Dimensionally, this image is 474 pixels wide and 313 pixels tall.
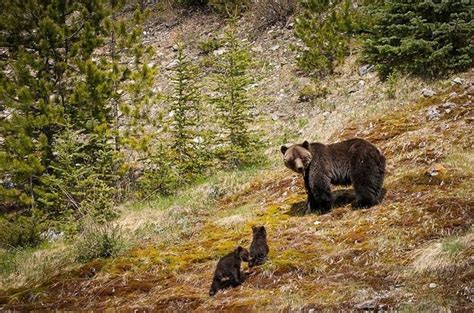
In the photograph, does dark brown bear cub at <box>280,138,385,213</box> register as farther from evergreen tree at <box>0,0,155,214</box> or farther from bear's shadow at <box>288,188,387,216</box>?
evergreen tree at <box>0,0,155,214</box>

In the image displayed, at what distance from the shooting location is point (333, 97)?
1638 centimetres

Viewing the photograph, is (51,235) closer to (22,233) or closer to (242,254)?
(22,233)

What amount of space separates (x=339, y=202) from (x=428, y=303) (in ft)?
A: 14.3

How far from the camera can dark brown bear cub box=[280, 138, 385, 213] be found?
8016mm

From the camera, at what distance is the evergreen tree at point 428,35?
12.6 metres

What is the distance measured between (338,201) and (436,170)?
1.72 metres

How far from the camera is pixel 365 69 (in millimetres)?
16266

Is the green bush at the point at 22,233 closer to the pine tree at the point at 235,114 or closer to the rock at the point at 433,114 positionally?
the pine tree at the point at 235,114

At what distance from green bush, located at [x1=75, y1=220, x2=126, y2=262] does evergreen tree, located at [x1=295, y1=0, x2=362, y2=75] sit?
35.0 ft

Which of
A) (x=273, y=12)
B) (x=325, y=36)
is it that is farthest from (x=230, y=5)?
(x=325, y=36)

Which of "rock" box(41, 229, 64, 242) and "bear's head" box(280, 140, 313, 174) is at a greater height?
"bear's head" box(280, 140, 313, 174)

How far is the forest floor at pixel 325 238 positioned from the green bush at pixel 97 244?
0.32 meters

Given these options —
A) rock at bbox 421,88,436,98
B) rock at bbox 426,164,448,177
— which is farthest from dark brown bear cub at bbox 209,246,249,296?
rock at bbox 421,88,436,98

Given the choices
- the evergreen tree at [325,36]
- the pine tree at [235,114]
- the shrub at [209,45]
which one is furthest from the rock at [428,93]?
the shrub at [209,45]
